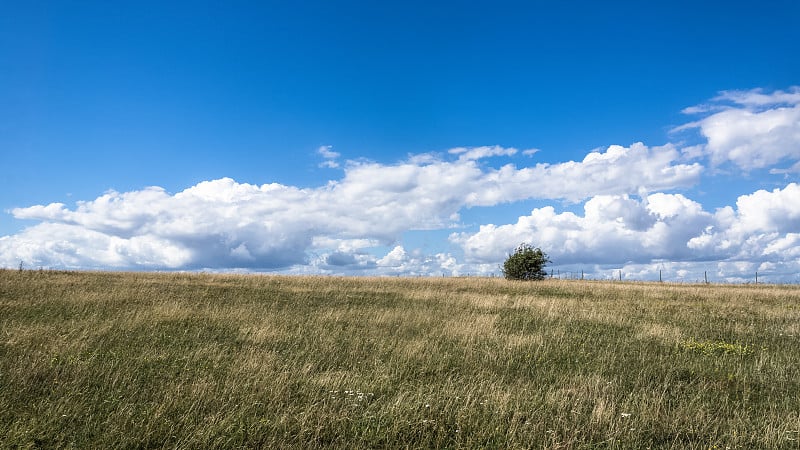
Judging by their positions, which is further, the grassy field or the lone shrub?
the lone shrub

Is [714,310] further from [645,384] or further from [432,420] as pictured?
[432,420]

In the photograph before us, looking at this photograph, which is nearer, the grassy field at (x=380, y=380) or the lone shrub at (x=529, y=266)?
the grassy field at (x=380, y=380)

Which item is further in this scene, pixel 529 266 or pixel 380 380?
pixel 529 266

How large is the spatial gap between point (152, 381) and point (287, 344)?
378cm

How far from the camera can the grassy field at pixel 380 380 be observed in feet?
20.3

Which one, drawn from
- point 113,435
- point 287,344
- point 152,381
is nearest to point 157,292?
point 287,344

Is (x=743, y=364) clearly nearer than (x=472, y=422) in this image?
No

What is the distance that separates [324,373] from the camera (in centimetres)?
880

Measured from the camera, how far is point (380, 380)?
848 cm

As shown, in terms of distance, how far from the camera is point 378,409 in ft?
23.1

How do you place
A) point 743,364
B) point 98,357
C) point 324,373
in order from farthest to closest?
point 743,364 → point 98,357 → point 324,373

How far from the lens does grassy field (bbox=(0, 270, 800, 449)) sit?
620 centimetres

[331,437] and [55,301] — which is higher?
[55,301]

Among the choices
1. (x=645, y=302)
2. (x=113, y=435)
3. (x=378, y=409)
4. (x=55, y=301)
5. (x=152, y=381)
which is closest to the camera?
(x=113, y=435)
